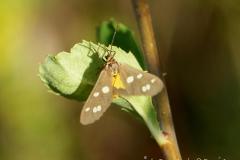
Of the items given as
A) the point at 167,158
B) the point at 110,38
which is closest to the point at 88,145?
the point at 110,38

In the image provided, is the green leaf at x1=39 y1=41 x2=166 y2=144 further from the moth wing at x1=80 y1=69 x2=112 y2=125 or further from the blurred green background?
the blurred green background

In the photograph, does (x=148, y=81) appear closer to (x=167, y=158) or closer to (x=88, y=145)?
(x=167, y=158)

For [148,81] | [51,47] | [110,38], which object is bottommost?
[148,81]

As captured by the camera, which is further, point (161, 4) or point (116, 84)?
point (161, 4)

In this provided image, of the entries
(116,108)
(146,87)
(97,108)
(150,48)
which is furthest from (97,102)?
(116,108)

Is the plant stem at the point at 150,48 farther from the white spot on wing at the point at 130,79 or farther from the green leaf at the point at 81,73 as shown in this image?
the white spot on wing at the point at 130,79

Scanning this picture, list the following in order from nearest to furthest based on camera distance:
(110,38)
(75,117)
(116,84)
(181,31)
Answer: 1. (116,84)
2. (110,38)
3. (75,117)
4. (181,31)
